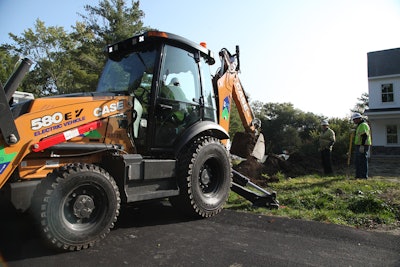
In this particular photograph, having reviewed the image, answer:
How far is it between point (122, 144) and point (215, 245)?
1902 millimetres

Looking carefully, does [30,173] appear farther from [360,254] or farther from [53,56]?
[53,56]

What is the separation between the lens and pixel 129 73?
5199 mm

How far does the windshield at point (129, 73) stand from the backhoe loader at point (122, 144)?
19 mm

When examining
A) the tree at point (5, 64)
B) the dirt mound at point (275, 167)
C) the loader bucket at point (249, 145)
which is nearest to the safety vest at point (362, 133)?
Answer: the dirt mound at point (275, 167)

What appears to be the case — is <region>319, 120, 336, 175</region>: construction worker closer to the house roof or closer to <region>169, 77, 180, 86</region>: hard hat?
<region>169, 77, 180, 86</region>: hard hat

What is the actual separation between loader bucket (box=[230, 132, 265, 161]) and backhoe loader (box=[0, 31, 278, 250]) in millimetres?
1822

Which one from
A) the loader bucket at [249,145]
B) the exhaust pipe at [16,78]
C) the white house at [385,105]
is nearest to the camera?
the exhaust pipe at [16,78]

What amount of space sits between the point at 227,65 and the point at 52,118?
4.47m

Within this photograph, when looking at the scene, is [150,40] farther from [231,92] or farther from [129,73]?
[231,92]

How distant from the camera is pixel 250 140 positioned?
8.28 m

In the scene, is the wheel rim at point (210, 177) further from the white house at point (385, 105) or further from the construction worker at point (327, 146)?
the white house at point (385, 105)

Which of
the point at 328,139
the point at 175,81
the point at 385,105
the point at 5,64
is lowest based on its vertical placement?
the point at 328,139

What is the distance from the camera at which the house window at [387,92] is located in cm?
2027

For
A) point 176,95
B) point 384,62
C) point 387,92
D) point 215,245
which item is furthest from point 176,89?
point 384,62
